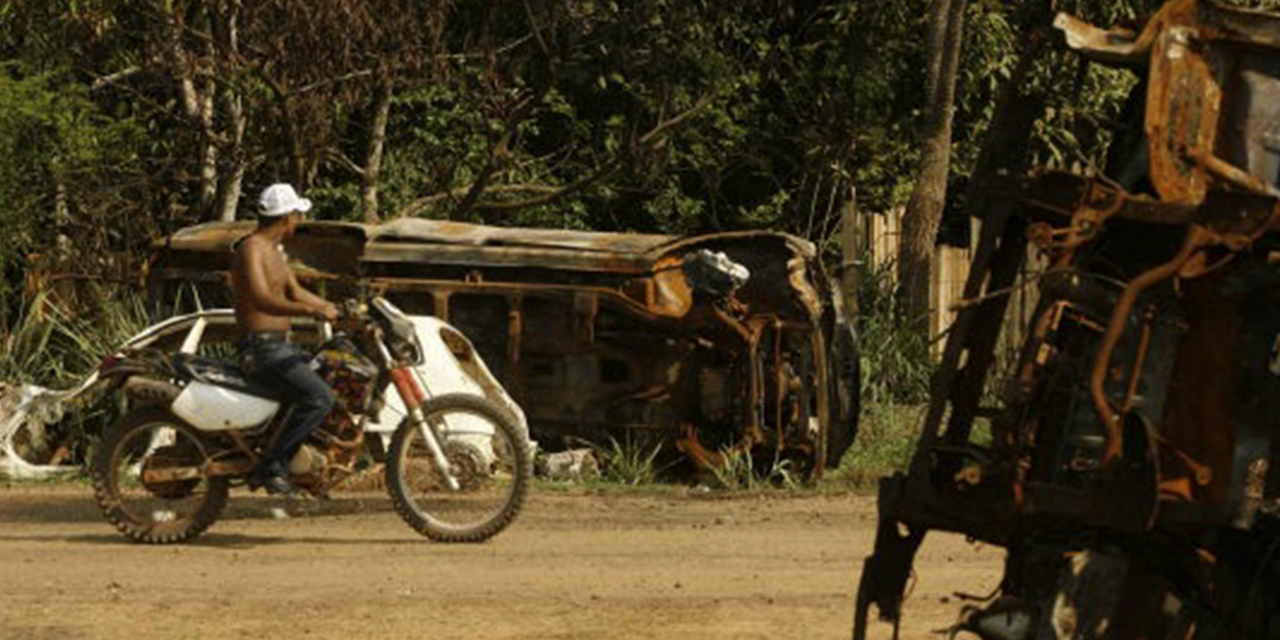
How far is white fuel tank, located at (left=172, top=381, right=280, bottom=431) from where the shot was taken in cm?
1389

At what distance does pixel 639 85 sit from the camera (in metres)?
22.8

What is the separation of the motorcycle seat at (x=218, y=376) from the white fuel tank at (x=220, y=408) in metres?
0.03

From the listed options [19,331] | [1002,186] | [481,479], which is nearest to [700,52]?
[19,331]

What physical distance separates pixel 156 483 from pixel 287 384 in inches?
33.9

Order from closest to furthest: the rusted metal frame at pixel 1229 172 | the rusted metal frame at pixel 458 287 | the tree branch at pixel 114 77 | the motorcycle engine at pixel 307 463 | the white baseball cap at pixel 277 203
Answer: the rusted metal frame at pixel 1229 172 → the white baseball cap at pixel 277 203 → the motorcycle engine at pixel 307 463 → the rusted metal frame at pixel 458 287 → the tree branch at pixel 114 77

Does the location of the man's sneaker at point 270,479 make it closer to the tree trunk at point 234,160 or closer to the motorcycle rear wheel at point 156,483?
the motorcycle rear wheel at point 156,483

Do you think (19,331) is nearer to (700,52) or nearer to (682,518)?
(682,518)

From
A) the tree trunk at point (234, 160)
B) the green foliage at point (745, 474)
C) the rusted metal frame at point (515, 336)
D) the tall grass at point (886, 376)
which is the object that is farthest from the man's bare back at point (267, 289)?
the tree trunk at point (234, 160)

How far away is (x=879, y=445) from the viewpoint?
18.6 metres

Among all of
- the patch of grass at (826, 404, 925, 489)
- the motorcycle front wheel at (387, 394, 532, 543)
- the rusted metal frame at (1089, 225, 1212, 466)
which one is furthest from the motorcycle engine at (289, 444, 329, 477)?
the rusted metal frame at (1089, 225, 1212, 466)

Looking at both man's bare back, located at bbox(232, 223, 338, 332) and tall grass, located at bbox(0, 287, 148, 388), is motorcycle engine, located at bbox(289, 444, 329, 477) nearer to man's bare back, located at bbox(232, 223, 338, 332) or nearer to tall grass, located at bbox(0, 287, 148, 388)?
man's bare back, located at bbox(232, 223, 338, 332)

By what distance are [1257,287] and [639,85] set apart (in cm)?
1542

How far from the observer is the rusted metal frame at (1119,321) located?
742 centimetres

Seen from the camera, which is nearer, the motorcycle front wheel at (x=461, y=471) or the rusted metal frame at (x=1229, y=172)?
the rusted metal frame at (x=1229, y=172)
